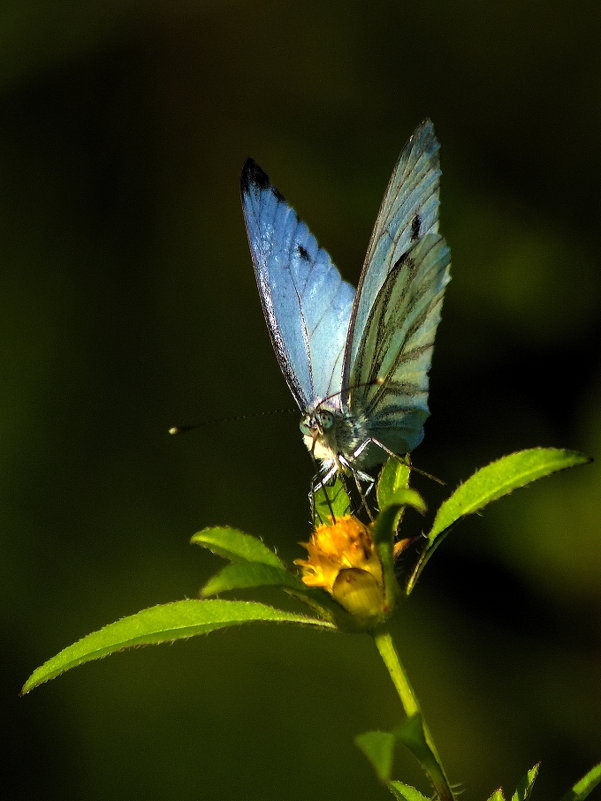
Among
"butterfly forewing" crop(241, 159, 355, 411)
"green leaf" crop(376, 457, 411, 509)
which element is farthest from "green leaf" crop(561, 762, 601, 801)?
"butterfly forewing" crop(241, 159, 355, 411)

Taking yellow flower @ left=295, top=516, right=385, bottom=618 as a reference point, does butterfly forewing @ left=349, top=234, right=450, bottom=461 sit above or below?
above

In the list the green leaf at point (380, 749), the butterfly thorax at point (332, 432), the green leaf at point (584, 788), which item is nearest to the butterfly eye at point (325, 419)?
the butterfly thorax at point (332, 432)

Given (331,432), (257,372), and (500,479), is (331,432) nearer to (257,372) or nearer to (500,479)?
(500,479)

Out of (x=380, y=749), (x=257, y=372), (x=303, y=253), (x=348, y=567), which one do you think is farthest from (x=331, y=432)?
(x=257, y=372)

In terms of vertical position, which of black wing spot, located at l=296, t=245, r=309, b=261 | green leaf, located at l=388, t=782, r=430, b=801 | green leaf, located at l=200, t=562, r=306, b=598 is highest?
black wing spot, located at l=296, t=245, r=309, b=261

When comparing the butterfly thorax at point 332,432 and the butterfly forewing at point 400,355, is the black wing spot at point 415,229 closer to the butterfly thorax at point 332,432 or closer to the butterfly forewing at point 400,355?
the butterfly forewing at point 400,355

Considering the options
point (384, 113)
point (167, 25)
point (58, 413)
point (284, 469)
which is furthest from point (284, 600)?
point (167, 25)

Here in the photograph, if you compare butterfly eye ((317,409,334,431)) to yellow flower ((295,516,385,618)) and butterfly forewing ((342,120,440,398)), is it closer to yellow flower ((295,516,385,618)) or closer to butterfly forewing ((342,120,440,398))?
butterfly forewing ((342,120,440,398))
